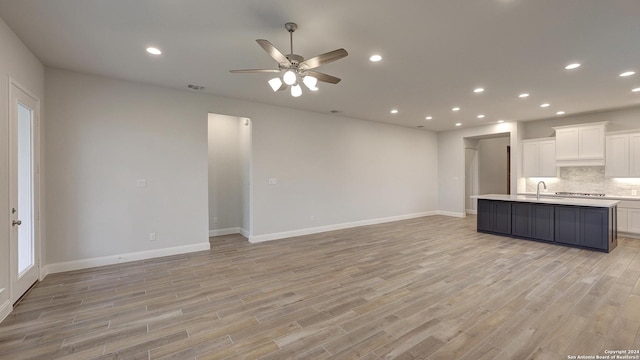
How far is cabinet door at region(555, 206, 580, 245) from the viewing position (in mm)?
5004

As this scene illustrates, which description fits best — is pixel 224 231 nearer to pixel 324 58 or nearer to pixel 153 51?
pixel 153 51

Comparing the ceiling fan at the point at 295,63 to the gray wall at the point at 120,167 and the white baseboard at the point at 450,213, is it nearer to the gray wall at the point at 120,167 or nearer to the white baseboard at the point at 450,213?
the gray wall at the point at 120,167

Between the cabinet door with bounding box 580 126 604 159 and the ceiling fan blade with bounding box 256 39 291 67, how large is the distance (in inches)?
290

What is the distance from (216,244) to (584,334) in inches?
208

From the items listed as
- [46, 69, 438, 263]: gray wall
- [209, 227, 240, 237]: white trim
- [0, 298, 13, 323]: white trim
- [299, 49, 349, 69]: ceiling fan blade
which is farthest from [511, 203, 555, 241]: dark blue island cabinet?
[0, 298, 13, 323]: white trim

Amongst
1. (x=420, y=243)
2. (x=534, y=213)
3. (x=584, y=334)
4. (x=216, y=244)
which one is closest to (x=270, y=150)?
(x=216, y=244)

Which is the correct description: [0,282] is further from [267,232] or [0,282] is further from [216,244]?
[267,232]

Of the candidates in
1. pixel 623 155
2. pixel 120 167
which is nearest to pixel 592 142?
pixel 623 155

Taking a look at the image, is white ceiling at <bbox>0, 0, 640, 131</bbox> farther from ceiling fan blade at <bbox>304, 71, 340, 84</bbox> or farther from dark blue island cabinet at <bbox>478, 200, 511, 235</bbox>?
dark blue island cabinet at <bbox>478, 200, 511, 235</bbox>

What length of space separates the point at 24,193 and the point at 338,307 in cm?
398

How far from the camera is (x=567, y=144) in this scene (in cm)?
654

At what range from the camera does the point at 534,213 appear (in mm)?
5551

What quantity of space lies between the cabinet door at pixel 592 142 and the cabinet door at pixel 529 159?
3.04 feet

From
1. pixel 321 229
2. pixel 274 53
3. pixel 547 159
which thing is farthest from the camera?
pixel 547 159
